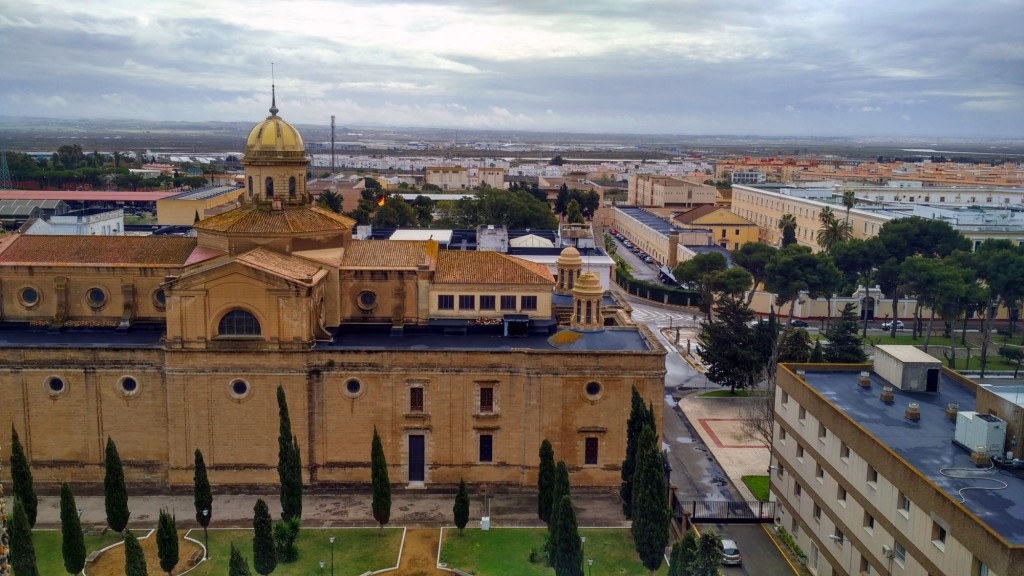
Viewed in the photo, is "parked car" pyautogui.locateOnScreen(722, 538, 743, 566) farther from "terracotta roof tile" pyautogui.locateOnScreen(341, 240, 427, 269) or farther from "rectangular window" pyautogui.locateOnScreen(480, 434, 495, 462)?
"terracotta roof tile" pyautogui.locateOnScreen(341, 240, 427, 269)

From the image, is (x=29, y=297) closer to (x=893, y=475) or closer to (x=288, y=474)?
(x=288, y=474)

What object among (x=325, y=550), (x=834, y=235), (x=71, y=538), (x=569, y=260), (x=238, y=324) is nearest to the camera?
(x=71, y=538)

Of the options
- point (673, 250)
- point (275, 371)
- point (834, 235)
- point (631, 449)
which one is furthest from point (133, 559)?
point (673, 250)

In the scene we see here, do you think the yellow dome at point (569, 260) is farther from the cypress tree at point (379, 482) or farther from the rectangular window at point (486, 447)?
the cypress tree at point (379, 482)

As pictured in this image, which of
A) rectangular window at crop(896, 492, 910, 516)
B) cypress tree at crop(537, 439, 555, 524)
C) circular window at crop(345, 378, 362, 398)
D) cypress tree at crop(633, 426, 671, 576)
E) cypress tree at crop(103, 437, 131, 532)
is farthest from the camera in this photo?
circular window at crop(345, 378, 362, 398)

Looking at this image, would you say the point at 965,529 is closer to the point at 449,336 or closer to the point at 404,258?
the point at 449,336

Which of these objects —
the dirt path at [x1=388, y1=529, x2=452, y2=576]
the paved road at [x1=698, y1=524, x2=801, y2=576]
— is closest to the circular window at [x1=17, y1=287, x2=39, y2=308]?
the dirt path at [x1=388, y1=529, x2=452, y2=576]
